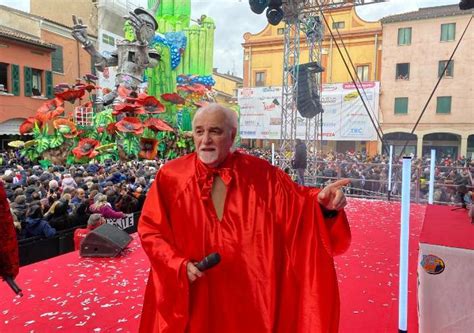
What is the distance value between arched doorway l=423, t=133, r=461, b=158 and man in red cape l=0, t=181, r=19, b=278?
24.9 metres

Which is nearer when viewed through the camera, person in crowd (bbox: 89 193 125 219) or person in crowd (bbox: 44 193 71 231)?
person in crowd (bbox: 44 193 71 231)

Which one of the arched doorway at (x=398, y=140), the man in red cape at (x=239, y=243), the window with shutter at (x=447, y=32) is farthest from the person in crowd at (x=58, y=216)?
the arched doorway at (x=398, y=140)

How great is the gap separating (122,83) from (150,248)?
53.0 ft

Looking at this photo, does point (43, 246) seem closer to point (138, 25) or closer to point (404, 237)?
point (404, 237)

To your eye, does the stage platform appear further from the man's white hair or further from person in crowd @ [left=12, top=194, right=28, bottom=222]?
person in crowd @ [left=12, top=194, right=28, bottom=222]

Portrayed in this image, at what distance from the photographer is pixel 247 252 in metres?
1.86

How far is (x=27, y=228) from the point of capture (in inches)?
192

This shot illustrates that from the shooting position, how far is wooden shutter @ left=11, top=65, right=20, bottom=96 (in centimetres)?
1952

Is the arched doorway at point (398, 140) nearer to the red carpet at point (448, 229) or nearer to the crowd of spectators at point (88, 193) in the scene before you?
the crowd of spectators at point (88, 193)

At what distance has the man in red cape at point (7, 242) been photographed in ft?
6.45

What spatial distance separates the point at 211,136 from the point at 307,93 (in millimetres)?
9434

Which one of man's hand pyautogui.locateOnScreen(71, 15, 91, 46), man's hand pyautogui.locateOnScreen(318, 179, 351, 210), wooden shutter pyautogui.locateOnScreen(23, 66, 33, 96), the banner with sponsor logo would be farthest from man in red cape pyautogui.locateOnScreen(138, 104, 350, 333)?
wooden shutter pyautogui.locateOnScreen(23, 66, 33, 96)

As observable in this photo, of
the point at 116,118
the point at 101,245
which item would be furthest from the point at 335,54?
the point at 101,245

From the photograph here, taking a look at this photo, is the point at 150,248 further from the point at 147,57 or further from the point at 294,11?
the point at 147,57
